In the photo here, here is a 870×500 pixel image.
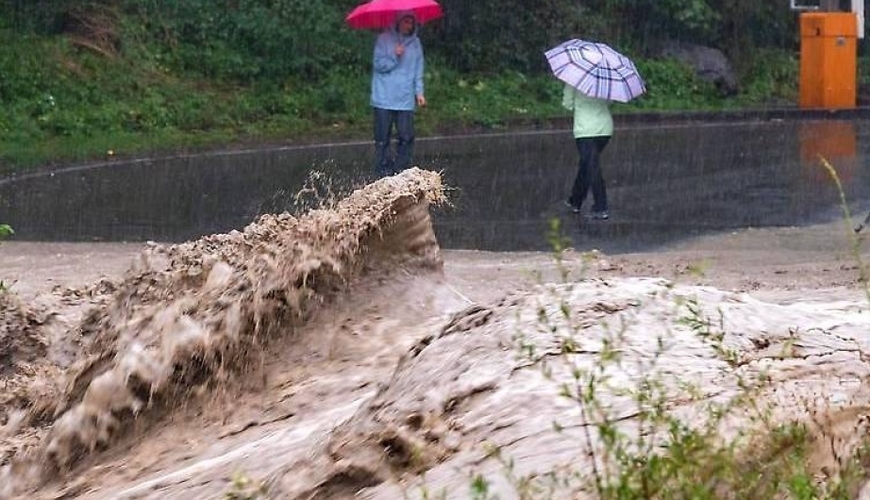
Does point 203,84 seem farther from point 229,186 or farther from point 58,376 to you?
point 58,376

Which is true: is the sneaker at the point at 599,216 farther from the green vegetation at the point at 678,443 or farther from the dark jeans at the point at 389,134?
the green vegetation at the point at 678,443

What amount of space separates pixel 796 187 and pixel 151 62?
407 inches

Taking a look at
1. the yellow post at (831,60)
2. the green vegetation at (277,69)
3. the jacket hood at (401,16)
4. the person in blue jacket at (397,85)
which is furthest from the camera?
the yellow post at (831,60)

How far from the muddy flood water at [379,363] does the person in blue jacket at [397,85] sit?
1999mm

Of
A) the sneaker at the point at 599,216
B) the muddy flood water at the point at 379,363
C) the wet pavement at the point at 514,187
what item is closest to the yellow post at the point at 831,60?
the wet pavement at the point at 514,187

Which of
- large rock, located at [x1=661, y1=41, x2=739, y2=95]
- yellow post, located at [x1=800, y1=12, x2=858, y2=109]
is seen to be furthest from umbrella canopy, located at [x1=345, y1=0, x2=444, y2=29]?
large rock, located at [x1=661, y1=41, x2=739, y2=95]

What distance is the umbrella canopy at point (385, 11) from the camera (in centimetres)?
1359

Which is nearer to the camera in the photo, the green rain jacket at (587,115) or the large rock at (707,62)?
the green rain jacket at (587,115)

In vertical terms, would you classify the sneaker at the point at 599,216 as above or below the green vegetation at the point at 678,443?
below

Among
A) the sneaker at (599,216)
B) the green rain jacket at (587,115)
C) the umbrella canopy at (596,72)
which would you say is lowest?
the sneaker at (599,216)

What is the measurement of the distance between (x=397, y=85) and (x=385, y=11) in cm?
64

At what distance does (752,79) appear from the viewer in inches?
1025

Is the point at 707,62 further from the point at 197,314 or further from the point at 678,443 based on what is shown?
the point at 678,443

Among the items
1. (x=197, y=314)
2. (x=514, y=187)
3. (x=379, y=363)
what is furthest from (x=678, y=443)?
(x=514, y=187)
